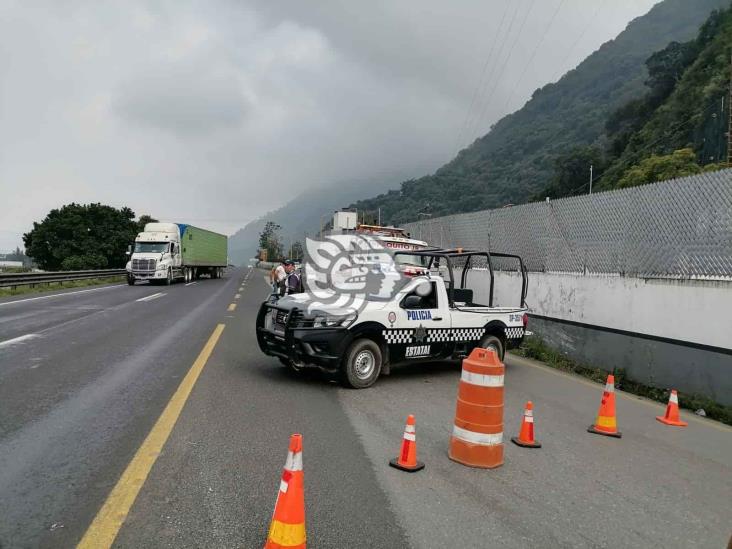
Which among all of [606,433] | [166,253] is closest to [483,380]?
[606,433]

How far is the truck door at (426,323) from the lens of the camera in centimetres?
809

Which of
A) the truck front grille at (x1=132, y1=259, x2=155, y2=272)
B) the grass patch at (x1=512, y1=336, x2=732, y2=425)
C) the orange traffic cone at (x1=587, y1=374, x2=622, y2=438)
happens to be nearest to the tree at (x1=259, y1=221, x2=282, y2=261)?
the truck front grille at (x1=132, y1=259, x2=155, y2=272)

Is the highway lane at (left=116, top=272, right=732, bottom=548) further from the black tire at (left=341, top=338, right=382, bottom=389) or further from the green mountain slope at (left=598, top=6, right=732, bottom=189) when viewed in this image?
the green mountain slope at (left=598, top=6, right=732, bottom=189)

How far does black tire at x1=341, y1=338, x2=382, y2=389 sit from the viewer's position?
24.5ft

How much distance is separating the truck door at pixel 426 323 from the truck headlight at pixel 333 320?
85 cm

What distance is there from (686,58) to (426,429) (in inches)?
3851

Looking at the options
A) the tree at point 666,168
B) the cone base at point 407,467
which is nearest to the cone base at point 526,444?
the cone base at point 407,467

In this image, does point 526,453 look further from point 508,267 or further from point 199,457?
point 508,267

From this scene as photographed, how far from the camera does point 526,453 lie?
5.42 metres

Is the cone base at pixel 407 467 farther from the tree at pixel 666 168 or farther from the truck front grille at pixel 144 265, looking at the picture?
the tree at pixel 666 168

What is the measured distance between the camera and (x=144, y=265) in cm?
3016

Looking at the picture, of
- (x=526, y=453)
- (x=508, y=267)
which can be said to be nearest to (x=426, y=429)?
(x=526, y=453)

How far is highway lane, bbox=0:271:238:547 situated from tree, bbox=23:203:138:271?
5581cm

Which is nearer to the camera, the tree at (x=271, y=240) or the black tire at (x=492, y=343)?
the black tire at (x=492, y=343)
